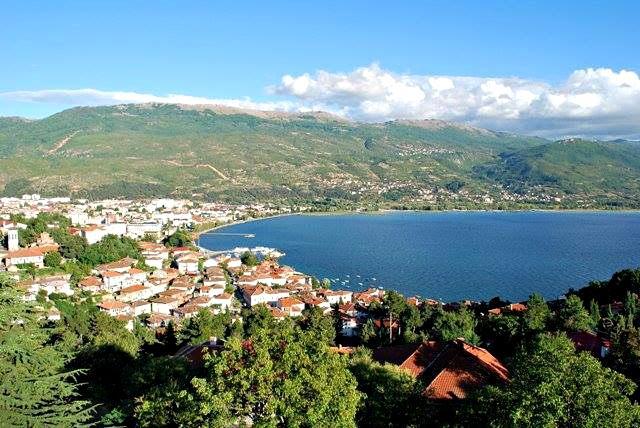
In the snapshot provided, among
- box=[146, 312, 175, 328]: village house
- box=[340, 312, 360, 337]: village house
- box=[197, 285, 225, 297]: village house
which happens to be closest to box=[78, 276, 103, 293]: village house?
box=[146, 312, 175, 328]: village house

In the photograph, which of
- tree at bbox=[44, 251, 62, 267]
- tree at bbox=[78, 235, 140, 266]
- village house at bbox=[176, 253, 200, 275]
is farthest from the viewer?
village house at bbox=[176, 253, 200, 275]

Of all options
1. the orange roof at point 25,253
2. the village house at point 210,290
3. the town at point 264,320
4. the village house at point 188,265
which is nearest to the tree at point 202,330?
the town at point 264,320

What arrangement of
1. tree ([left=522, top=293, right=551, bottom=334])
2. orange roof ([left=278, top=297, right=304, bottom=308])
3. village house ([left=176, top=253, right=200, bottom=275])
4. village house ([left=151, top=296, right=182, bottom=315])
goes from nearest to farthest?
tree ([left=522, top=293, right=551, bottom=334]) → village house ([left=151, top=296, right=182, bottom=315]) → orange roof ([left=278, top=297, right=304, bottom=308]) → village house ([left=176, top=253, right=200, bottom=275])

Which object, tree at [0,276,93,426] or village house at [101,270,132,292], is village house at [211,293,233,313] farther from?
tree at [0,276,93,426]

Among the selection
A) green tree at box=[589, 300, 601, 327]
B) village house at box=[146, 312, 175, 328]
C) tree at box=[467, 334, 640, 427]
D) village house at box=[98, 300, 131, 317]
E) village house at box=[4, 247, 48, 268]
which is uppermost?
tree at box=[467, 334, 640, 427]

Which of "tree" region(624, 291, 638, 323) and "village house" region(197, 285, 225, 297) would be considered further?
"village house" region(197, 285, 225, 297)

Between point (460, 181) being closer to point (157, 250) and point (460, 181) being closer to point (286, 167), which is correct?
point (286, 167)

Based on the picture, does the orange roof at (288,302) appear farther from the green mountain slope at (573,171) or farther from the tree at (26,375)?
the green mountain slope at (573,171)
